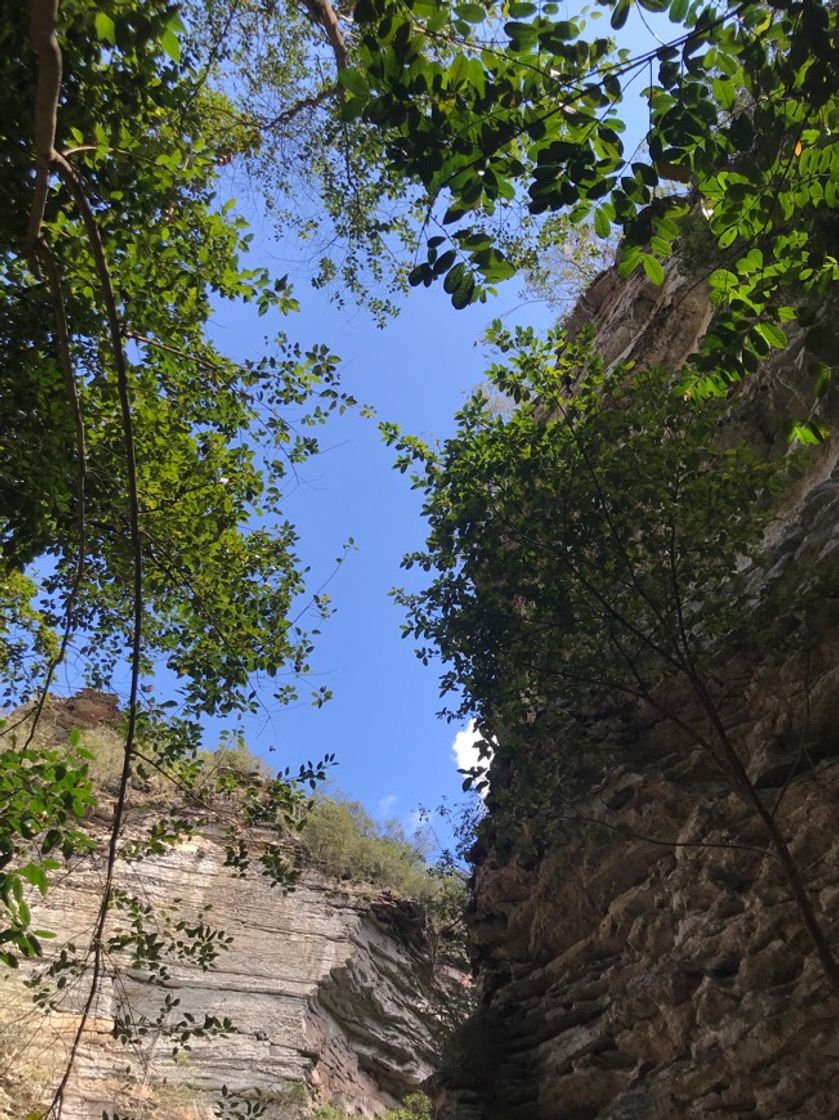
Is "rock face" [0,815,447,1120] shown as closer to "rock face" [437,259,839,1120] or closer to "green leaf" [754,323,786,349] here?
"rock face" [437,259,839,1120]

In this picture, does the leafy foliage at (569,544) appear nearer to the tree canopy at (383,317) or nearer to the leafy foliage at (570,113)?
the tree canopy at (383,317)

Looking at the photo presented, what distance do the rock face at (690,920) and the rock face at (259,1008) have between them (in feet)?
19.0

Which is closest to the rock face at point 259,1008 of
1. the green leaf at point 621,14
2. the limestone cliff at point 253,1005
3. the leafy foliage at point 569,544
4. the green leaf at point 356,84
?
the limestone cliff at point 253,1005

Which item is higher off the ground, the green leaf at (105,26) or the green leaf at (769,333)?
the green leaf at (105,26)

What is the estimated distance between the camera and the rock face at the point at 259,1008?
11461 mm

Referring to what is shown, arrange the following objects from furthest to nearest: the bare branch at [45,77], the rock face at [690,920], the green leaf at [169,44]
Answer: the rock face at [690,920], the green leaf at [169,44], the bare branch at [45,77]

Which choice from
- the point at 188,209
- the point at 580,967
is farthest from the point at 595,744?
the point at 188,209

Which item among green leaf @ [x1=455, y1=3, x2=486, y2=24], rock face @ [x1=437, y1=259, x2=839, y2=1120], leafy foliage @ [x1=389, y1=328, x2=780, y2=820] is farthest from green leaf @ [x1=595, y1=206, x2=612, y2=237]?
leafy foliage @ [x1=389, y1=328, x2=780, y2=820]

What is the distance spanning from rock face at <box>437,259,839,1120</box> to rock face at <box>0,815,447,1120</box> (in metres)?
5.79

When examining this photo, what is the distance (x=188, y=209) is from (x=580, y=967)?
7694 mm

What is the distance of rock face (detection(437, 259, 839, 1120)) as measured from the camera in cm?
487

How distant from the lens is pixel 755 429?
28.8ft

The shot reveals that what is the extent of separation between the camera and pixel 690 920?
595cm

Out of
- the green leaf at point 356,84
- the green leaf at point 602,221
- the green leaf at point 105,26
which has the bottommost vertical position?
the green leaf at point 602,221
